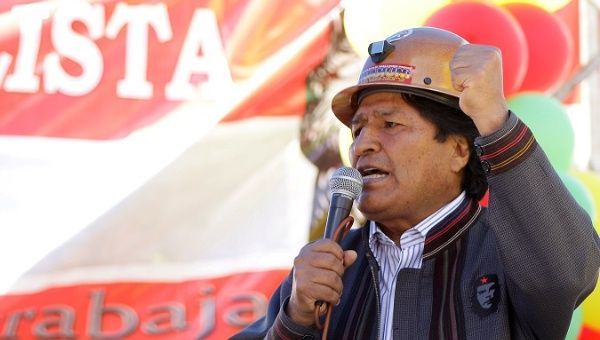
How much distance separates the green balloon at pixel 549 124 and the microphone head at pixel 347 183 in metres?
1.82

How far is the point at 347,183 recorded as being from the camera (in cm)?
245

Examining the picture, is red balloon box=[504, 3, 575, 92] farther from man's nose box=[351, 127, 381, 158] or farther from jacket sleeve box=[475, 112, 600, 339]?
jacket sleeve box=[475, 112, 600, 339]

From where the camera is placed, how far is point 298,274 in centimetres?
231

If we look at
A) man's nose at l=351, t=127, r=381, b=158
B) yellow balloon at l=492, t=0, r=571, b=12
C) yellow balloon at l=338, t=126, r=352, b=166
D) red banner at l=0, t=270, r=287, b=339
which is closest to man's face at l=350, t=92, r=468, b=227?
man's nose at l=351, t=127, r=381, b=158

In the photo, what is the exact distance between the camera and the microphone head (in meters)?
2.44

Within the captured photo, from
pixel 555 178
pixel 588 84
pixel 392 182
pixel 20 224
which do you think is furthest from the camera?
pixel 588 84

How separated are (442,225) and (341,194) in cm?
42

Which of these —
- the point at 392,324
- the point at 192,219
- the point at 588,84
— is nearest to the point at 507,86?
the point at 588,84

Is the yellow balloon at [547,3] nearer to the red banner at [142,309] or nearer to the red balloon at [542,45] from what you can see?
the red balloon at [542,45]

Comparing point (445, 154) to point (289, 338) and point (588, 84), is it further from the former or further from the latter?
point (588, 84)

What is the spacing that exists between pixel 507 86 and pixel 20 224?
7.13 ft

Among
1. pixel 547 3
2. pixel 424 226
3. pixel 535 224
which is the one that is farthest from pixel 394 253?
pixel 547 3

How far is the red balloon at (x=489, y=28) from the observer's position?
4.07 metres

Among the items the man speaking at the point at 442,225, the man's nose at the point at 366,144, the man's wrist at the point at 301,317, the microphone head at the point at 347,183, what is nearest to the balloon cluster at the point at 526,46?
the man speaking at the point at 442,225
